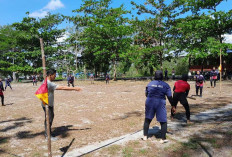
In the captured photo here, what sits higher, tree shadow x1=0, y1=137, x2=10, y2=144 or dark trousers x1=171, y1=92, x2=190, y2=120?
dark trousers x1=171, y1=92, x2=190, y2=120

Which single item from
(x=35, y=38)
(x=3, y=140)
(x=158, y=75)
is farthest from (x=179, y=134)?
(x=35, y=38)

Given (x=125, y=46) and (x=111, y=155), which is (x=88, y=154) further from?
(x=125, y=46)

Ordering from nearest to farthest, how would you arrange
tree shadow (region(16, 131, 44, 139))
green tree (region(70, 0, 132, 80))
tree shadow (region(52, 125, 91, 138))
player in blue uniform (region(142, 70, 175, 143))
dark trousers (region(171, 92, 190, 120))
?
player in blue uniform (region(142, 70, 175, 143)), tree shadow (region(16, 131, 44, 139)), tree shadow (region(52, 125, 91, 138)), dark trousers (region(171, 92, 190, 120)), green tree (region(70, 0, 132, 80))

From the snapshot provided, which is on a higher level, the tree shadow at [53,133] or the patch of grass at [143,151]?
the patch of grass at [143,151]

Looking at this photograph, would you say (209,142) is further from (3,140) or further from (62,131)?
(3,140)

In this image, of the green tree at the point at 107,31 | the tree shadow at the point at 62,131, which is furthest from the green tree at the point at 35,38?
the tree shadow at the point at 62,131

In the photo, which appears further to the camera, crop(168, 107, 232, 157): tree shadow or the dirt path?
the dirt path

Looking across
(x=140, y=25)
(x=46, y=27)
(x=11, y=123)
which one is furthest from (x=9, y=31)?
(x=11, y=123)

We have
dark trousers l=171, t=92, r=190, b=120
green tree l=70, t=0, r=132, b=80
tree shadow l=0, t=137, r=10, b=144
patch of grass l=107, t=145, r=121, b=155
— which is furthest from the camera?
green tree l=70, t=0, r=132, b=80

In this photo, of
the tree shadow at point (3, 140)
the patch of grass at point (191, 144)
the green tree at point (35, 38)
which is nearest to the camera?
the patch of grass at point (191, 144)

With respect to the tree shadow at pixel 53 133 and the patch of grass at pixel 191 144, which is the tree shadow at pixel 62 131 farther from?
the patch of grass at pixel 191 144

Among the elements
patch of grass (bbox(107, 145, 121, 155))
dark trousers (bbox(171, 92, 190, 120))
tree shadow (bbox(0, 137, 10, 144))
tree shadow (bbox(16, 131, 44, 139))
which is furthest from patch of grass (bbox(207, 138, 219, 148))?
tree shadow (bbox(0, 137, 10, 144))

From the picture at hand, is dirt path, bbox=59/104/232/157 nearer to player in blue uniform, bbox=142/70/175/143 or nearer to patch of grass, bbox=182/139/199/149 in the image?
patch of grass, bbox=182/139/199/149

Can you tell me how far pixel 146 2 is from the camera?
2847 centimetres
